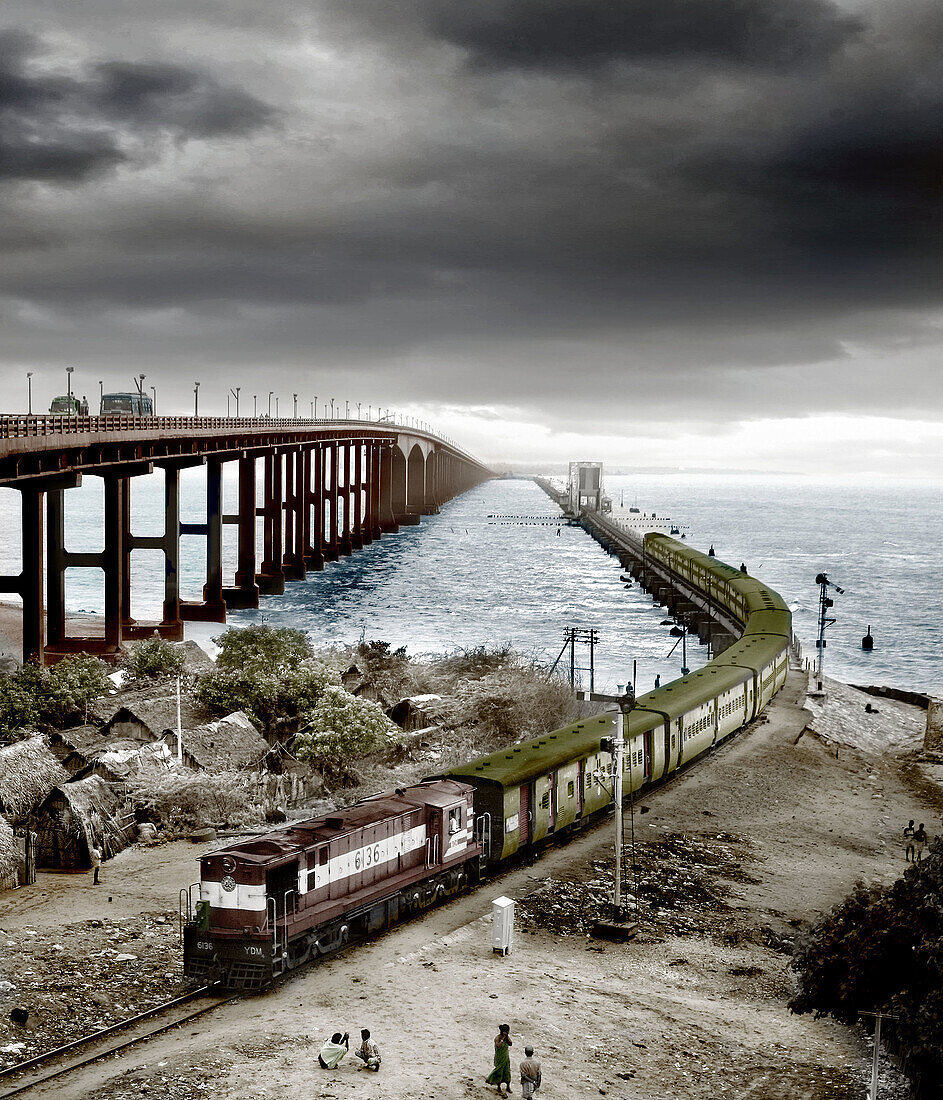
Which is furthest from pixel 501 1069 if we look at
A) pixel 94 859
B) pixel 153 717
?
pixel 153 717

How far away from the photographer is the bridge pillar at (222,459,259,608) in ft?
312

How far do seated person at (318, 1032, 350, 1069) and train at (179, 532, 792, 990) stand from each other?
3.52 meters

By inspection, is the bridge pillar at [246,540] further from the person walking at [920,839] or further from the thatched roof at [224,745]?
the person walking at [920,839]

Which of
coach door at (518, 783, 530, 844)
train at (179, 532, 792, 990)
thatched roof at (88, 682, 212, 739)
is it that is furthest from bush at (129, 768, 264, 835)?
coach door at (518, 783, 530, 844)

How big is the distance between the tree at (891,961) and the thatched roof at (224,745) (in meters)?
27.9

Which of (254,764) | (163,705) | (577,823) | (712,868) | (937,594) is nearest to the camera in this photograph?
(712,868)

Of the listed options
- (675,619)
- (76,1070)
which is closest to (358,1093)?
(76,1070)

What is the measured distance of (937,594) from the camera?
17100 cm

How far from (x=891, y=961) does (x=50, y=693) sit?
137ft

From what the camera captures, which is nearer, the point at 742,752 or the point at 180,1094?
the point at 180,1094

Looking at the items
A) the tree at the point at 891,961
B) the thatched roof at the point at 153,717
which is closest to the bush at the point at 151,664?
the thatched roof at the point at 153,717

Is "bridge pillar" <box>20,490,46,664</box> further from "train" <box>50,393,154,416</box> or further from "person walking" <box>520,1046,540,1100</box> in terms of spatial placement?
"person walking" <box>520,1046,540,1100</box>

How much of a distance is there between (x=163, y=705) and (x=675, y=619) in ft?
251

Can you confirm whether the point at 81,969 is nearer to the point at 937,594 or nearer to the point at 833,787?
the point at 833,787
